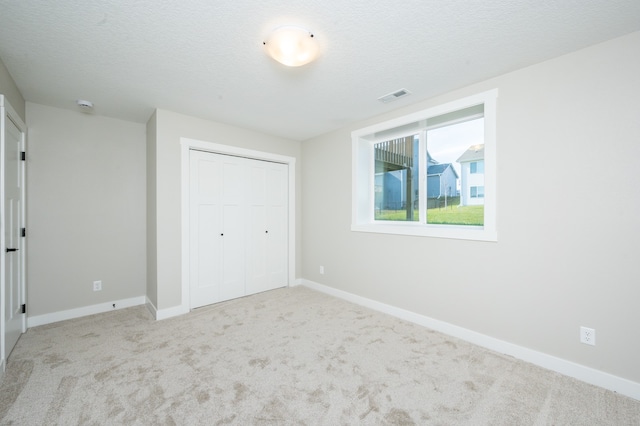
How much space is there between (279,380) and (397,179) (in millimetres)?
2674

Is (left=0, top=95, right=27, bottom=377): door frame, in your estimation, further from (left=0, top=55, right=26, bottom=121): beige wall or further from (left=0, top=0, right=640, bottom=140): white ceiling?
(left=0, top=0, right=640, bottom=140): white ceiling

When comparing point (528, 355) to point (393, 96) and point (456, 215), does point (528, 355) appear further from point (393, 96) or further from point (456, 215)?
point (393, 96)

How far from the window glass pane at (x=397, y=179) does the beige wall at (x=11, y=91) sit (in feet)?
12.3

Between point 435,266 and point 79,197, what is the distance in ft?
13.9

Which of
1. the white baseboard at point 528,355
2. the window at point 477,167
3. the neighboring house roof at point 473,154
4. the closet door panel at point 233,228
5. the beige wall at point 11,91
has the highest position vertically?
the beige wall at point 11,91

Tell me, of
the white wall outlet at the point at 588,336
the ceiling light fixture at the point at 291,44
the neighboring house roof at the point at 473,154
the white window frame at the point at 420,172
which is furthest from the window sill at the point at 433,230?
the ceiling light fixture at the point at 291,44

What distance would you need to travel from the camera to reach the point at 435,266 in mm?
2834

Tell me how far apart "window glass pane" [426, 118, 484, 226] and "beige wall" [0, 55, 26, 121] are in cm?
403

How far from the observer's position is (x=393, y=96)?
9.14ft

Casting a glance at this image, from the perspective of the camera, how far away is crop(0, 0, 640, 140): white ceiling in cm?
160

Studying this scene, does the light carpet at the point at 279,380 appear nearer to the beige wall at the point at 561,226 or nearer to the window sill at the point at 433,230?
the beige wall at the point at 561,226

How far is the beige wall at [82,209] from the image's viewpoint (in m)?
2.99

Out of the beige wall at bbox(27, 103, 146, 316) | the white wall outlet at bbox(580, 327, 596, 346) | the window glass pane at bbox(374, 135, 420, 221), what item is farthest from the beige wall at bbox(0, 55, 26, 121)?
the white wall outlet at bbox(580, 327, 596, 346)

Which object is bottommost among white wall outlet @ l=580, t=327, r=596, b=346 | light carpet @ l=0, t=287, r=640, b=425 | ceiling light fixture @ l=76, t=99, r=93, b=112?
light carpet @ l=0, t=287, r=640, b=425
